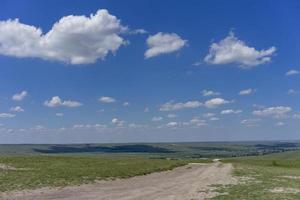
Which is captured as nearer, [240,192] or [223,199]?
[223,199]

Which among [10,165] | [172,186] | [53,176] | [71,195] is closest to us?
[71,195]

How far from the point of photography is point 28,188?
34.7 meters

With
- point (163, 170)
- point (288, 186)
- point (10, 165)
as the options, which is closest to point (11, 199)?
point (288, 186)

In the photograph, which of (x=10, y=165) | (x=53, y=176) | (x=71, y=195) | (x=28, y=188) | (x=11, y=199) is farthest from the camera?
(x=10, y=165)

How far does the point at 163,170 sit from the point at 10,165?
66.8 ft

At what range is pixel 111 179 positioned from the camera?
4553 cm

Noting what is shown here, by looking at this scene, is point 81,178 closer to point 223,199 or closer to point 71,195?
point 71,195

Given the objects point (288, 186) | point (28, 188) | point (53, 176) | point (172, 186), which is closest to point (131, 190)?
point (172, 186)

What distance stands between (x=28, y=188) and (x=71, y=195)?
448 cm

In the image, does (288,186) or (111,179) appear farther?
(111,179)

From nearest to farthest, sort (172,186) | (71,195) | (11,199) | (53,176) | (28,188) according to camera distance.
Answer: (11,199), (71,195), (28,188), (172,186), (53,176)

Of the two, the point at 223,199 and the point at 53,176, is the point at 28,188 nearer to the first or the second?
the point at 53,176

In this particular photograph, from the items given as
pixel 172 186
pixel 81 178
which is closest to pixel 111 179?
pixel 81 178

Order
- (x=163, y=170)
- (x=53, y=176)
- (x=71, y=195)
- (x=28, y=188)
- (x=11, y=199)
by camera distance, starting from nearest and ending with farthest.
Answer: (x=11, y=199)
(x=71, y=195)
(x=28, y=188)
(x=53, y=176)
(x=163, y=170)
